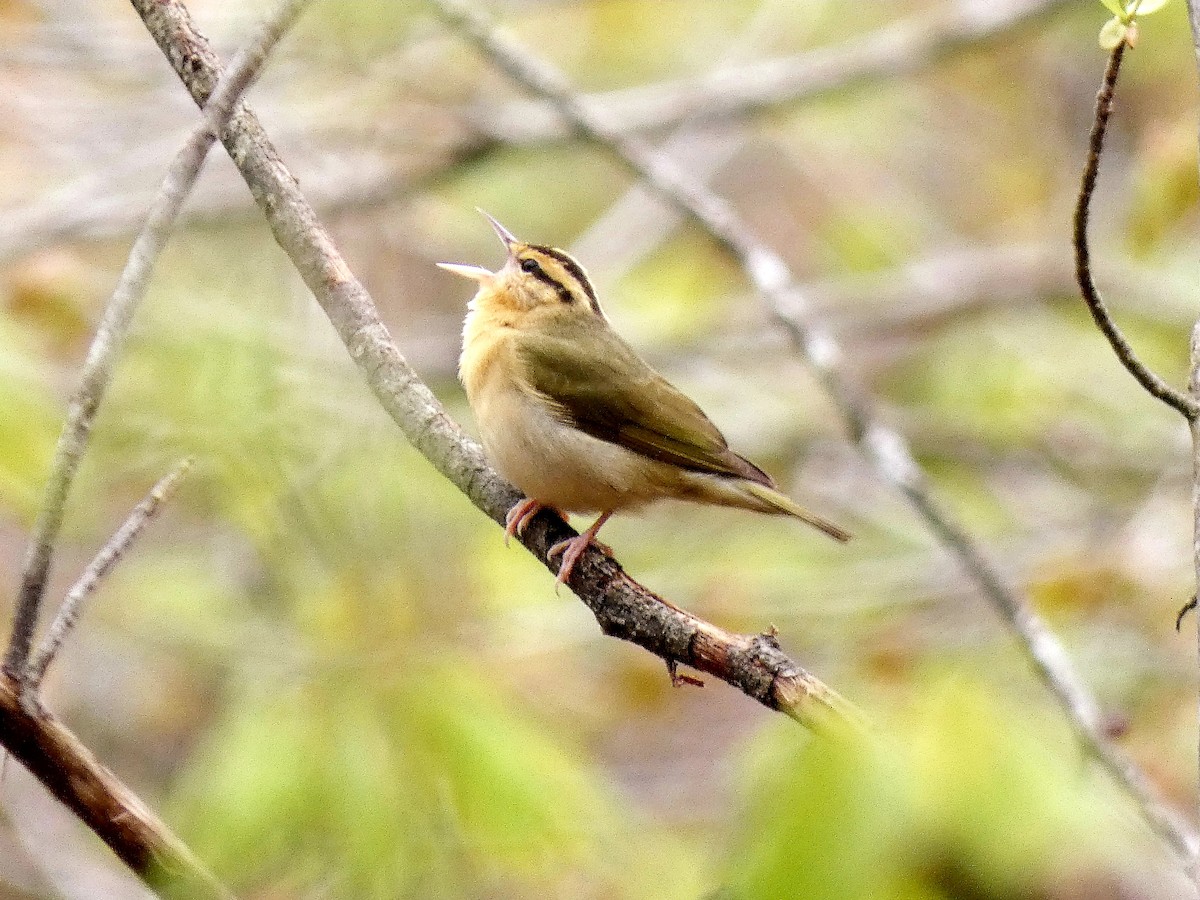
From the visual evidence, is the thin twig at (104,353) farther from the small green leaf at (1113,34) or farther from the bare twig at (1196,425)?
the bare twig at (1196,425)

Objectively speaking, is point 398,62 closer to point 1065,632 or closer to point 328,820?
point 1065,632

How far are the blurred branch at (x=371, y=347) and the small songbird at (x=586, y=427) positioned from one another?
45 centimetres

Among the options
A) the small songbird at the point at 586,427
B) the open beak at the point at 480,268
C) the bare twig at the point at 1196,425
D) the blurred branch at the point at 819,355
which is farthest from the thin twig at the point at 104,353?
the blurred branch at the point at 819,355

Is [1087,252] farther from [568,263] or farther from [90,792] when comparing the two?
[568,263]

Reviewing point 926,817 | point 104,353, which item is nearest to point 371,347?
point 104,353

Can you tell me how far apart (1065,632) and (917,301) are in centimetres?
225

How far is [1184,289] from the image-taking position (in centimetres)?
835

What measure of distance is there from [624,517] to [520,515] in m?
3.90

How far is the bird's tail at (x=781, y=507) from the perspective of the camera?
4.27 m

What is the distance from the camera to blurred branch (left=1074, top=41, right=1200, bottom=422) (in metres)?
2.12

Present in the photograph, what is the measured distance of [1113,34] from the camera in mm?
2094

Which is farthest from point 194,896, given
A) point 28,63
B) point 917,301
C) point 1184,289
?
point 1184,289

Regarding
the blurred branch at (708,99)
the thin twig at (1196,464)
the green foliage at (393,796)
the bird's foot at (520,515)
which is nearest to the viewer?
the thin twig at (1196,464)

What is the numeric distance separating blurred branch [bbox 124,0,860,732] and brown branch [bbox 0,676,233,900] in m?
1.08
